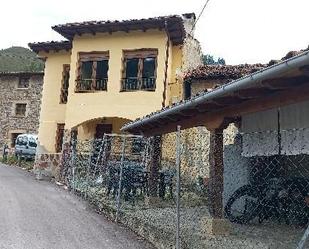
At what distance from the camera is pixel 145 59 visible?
17.4 m

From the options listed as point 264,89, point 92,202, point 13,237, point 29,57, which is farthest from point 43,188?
point 29,57

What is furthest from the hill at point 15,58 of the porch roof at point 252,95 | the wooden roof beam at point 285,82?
the wooden roof beam at point 285,82

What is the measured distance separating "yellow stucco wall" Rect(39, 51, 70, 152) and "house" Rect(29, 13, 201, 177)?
5.02 ft

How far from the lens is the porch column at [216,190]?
6.45 meters

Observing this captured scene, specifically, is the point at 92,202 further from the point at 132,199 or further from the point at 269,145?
the point at 269,145

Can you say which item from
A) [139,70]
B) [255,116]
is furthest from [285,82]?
[139,70]

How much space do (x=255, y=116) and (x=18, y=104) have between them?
25470mm

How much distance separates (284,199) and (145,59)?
35.3 ft

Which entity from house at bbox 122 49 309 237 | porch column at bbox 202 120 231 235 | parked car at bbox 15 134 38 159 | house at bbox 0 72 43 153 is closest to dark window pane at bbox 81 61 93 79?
parked car at bbox 15 134 38 159

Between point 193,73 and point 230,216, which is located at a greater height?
point 193,73

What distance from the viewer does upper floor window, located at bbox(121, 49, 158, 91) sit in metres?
17.2

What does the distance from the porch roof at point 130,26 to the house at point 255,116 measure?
28.0ft

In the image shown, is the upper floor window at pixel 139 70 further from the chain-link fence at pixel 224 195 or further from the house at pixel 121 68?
the chain-link fence at pixel 224 195

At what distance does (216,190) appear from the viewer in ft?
21.5
